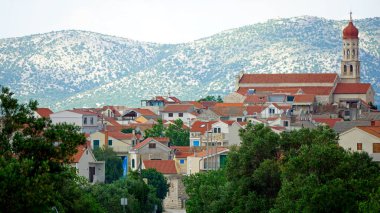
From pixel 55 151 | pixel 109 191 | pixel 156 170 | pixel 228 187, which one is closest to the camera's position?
pixel 55 151

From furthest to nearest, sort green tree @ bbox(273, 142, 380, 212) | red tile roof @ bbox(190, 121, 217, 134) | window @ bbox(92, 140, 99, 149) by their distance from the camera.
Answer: red tile roof @ bbox(190, 121, 217, 134)
window @ bbox(92, 140, 99, 149)
green tree @ bbox(273, 142, 380, 212)

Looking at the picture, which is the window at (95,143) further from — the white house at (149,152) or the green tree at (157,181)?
the green tree at (157,181)

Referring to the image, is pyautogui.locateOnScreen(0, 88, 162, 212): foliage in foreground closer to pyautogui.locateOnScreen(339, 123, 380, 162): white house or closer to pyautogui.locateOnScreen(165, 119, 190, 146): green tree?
pyautogui.locateOnScreen(339, 123, 380, 162): white house

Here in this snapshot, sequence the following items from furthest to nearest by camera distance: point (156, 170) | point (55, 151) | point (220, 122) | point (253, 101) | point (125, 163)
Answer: point (253, 101)
point (220, 122)
point (125, 163)
point (156, 170)
point (55, 151)

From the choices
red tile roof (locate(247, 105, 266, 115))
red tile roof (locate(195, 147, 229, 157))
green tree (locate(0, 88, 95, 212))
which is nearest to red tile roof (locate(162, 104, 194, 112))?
red tile roof (locate(247, 105, 266, 115))

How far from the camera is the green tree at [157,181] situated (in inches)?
4473

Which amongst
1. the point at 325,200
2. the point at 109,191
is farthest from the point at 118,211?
the point at 325,200

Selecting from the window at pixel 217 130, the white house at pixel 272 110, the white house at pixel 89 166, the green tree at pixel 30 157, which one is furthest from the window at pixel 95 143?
the green tree at pixel 30 157

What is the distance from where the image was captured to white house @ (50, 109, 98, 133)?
485 feet

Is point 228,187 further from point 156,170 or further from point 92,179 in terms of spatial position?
point 156,170

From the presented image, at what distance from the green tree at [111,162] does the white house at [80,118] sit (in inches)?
884

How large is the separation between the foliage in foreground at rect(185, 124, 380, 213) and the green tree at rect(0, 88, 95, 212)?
1236 centimetres

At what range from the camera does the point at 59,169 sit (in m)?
56.7

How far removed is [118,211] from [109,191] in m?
2.79
